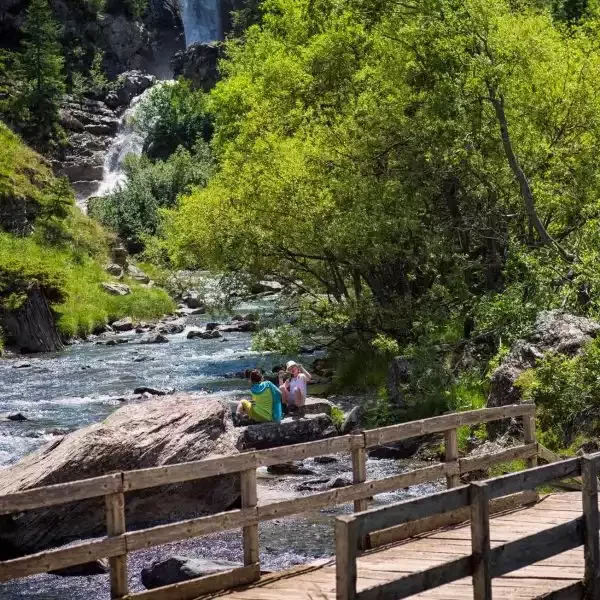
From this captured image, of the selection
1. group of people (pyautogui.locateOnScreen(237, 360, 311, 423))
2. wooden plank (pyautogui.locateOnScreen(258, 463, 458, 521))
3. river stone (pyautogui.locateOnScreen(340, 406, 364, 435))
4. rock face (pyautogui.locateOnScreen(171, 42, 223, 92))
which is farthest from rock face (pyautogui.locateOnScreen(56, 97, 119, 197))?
wooden plank (pyautogui.locateOnScreen(258, 463, 458, 521))

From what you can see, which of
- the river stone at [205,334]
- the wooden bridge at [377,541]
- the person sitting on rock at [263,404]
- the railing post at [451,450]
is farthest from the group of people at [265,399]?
the river stone at [205,334]

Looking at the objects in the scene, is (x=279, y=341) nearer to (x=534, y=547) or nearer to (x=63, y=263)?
(x=534, y=547)

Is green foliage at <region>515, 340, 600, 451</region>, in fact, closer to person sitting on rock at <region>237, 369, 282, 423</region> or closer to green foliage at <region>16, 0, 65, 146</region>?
person sitting on rock at <region>237, 369, 282, 423</region>

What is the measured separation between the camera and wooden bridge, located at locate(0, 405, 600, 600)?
291 inches

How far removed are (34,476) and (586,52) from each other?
70.1ft

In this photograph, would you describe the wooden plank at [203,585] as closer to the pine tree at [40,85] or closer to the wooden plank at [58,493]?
the wooden plank at [58,493]

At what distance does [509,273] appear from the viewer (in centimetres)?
2278

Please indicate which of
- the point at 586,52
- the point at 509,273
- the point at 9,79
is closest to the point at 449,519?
the point at 509,273

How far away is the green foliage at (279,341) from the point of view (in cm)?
2558

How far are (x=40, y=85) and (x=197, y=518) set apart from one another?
219 feet

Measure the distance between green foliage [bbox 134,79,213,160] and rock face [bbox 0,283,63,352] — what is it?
39639 millimetres

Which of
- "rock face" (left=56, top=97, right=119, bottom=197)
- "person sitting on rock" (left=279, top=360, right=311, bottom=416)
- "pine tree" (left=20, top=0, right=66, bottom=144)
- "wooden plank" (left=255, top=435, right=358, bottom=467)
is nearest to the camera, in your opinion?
"wooden plank" (left=255, top=435, right=358, bottom=467)

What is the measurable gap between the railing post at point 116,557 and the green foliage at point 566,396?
33.3 ft

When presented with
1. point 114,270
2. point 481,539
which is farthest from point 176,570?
point 114,270
